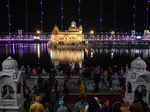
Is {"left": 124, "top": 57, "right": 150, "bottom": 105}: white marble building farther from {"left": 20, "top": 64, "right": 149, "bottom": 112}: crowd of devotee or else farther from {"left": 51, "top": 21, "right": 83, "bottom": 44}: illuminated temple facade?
{"left": 51, "top": 21, "right": 83, "bottom": 44}: illuminated temple facade

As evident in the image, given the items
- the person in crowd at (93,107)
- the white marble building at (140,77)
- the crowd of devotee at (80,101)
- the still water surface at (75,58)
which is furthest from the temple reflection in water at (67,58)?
the person in crowd at (93,107)

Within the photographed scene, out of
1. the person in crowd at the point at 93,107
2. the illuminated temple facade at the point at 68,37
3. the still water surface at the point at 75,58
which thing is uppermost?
the illuminated temple facade at the point at 68,37

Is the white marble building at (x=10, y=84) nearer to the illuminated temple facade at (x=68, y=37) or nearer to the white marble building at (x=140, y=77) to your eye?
the white marble building at (x=140, y=77)

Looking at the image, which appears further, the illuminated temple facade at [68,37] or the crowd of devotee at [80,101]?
the illuminated temple facade at [68,37]

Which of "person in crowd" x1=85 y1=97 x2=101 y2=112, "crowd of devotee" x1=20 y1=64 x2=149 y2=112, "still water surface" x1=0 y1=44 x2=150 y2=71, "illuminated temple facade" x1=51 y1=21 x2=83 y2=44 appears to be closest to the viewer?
"crowd of devotee" x1=20 y1=64 x2=149 y2=112

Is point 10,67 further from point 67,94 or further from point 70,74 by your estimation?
point 70,74

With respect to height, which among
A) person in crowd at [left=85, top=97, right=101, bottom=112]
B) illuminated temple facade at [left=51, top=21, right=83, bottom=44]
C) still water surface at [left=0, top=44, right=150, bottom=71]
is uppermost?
illuminated temple facade at [left=51, top=21, right=83, bottom=44]

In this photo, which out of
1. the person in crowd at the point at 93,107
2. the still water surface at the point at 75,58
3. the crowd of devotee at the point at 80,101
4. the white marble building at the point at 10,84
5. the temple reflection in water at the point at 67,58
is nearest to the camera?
the crowd of devotee at the point at 80,101

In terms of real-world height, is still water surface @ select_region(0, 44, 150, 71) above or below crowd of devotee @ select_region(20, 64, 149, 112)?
above

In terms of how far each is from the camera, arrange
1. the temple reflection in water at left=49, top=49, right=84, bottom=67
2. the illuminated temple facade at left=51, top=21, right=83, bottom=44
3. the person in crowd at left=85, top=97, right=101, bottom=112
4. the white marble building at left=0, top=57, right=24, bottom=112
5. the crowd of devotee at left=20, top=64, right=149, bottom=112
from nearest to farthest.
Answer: the crowd of devotee at left=20, top=64, right=149, bottom=112 → the person in crowd at left=85, top=97, right=101, bottom=112 → the white marble building at left=0, top=57, right=24, bottom=112 → the temple reflection in water at left=49, top=49, right=84, bottom=67 → the illuminated temple facade at left=51, top=21, right=83, bottom=44

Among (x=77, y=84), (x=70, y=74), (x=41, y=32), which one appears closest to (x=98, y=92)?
(x=77, y=84)

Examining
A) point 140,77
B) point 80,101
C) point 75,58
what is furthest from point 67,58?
point 80,101

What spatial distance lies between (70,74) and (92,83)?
1785 millimetres

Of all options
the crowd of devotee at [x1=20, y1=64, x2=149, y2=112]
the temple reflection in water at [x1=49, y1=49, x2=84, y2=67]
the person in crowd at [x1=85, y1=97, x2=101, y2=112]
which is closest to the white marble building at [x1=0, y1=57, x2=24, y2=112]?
the crowd of devotee at [x1=20, y1=64, x2=149, y2=112]
